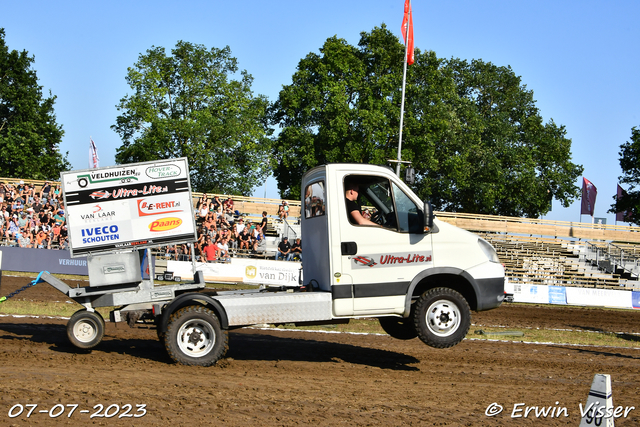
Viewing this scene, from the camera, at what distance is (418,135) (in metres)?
43.0

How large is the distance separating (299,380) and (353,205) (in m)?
2.54

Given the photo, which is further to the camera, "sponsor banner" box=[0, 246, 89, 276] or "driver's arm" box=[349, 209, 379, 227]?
"sponsor banner" box=[0, 246, 89, 276]

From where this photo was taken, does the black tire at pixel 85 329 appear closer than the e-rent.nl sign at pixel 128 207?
No

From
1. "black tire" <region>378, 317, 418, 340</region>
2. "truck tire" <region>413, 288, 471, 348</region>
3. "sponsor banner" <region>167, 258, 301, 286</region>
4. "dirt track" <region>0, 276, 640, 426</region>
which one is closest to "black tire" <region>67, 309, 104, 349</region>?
"dirt track" <region>0, 276, 640, 426</region>

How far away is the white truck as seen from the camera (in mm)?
7684

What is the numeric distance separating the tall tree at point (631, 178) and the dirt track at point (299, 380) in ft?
146

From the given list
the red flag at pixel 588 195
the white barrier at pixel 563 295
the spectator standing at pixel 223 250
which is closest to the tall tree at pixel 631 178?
the red flag at pixel 588 195

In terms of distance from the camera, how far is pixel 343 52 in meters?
43.0

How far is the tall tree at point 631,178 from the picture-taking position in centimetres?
4991

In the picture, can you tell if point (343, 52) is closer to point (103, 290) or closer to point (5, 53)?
point (5, 53)

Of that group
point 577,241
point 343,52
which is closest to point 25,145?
point 343,52

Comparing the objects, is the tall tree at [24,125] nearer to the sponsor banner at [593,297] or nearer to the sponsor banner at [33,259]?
the sponsor banner at [33,259]

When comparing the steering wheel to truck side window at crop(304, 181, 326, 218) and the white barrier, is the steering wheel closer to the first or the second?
truck side window at crop(304, 181, 326, 218)

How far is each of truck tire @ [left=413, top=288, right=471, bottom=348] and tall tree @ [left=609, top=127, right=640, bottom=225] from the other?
4820 centimetres
